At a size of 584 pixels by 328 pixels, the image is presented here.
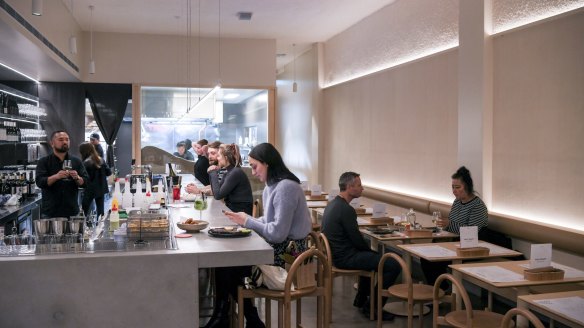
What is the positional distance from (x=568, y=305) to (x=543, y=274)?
539mm

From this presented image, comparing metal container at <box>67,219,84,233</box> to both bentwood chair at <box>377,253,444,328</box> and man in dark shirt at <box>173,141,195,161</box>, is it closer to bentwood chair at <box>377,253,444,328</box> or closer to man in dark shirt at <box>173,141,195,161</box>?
bentwood chair at <box>377,253,444,328</box>

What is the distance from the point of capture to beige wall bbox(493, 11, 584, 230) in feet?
14.4

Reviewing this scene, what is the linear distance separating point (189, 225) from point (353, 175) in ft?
5.72

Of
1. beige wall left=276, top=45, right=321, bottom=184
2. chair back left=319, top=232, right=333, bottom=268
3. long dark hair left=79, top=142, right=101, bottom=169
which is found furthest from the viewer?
beige wall left=276, top=45, right=321, bottom=184

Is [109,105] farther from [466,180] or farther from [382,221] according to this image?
[466,180]

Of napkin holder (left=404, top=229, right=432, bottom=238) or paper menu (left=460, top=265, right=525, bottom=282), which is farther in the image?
napkin holder (left=404, top=229, right=432, bottom=238)

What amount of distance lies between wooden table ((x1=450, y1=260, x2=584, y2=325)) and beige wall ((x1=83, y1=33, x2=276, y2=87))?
23.9 feet

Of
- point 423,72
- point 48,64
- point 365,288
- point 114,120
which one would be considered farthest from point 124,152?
point 365,288

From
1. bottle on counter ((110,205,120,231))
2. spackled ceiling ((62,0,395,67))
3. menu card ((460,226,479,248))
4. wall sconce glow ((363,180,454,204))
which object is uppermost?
spackled ceiling ((62,0,395,67))

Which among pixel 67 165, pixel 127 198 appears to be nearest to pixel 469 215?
pixel 127 198

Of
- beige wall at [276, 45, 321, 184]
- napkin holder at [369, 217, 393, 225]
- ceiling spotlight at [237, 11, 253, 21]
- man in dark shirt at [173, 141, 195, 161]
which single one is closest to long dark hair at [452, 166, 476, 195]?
napkin holder at [369, 217, 393, 225]

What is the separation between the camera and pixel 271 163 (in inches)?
155

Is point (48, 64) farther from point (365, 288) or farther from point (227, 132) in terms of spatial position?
point (365, 288)

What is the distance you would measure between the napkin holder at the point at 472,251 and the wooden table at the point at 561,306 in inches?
42.2
